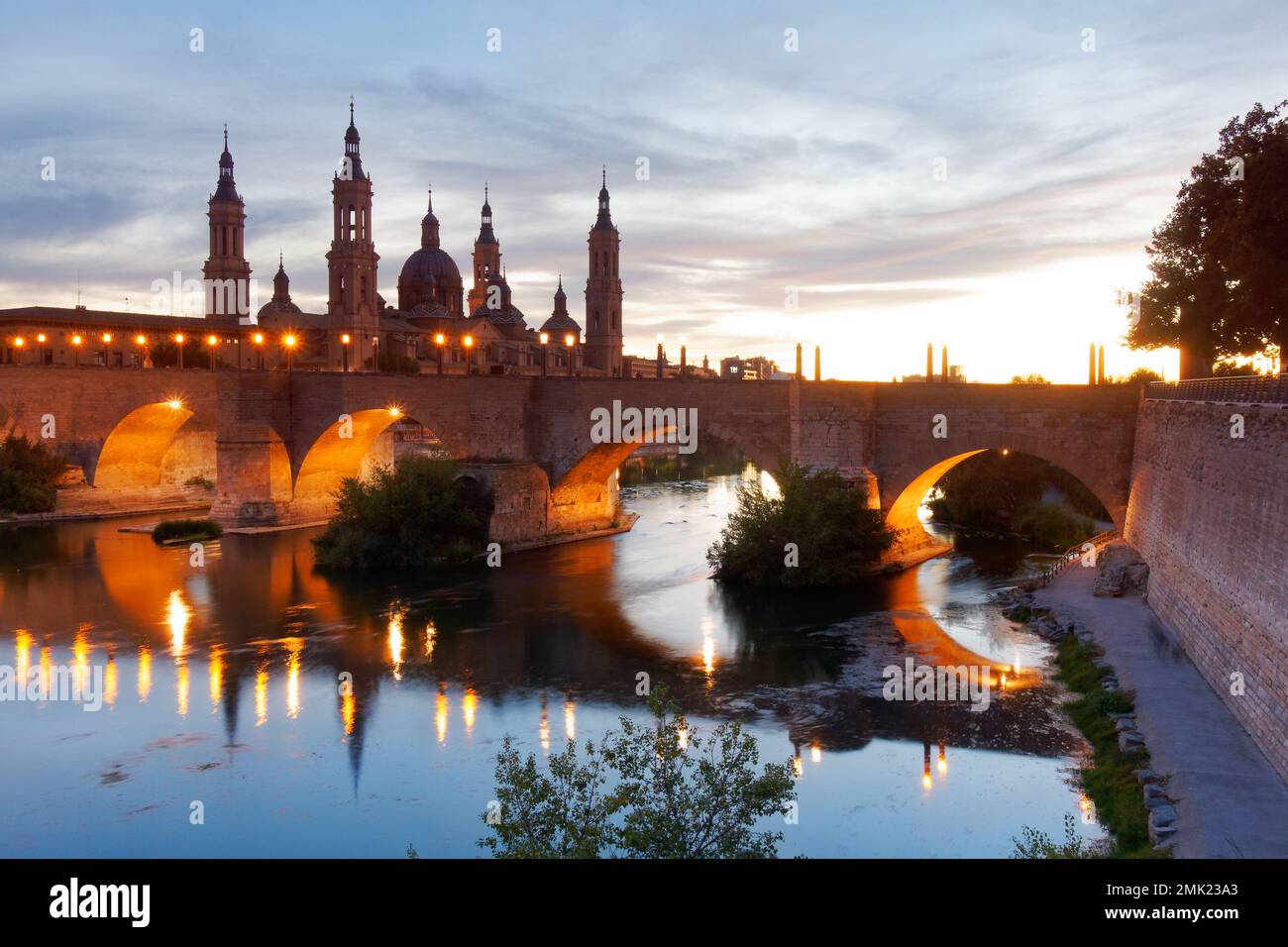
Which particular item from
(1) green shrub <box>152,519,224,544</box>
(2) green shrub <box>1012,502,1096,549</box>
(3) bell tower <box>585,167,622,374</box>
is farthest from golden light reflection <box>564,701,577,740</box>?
(3) bell tower <box>585,167,622,374</box>

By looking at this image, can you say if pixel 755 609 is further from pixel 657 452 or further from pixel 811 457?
pixel 657 452

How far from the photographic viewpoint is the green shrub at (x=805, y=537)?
2731cm

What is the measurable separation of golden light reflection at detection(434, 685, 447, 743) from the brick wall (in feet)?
34.8

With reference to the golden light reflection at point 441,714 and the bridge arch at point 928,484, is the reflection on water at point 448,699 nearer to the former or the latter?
the golden light reflection at point 441,714

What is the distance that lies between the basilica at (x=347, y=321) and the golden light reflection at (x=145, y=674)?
128 feet

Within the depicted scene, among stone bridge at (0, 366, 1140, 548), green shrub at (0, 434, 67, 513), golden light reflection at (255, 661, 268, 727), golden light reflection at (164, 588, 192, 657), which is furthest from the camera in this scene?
green shrub at (0, 434, 67, 513)

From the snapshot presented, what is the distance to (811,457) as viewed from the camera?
30031 millimetres

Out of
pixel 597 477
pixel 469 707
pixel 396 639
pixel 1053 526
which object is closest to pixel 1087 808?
pixel 469 707

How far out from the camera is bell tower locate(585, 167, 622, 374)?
75125mm

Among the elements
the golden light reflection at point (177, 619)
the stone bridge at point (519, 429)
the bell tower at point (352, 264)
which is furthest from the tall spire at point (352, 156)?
the golden light reflection at point (177, 619)

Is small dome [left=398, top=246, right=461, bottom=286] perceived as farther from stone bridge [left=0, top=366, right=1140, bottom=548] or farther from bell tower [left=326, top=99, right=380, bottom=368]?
stone bridge [left=0, top=366, right=1140, bottom=548]
